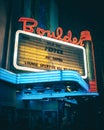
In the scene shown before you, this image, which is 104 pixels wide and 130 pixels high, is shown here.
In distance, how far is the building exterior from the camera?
976 centimetres

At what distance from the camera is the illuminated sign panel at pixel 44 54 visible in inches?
446

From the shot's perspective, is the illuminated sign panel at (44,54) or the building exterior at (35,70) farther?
the illuminated sign panel at (44,54)

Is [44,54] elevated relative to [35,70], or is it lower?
elevated

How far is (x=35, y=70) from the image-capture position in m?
11.7

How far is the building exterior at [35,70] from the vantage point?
9.76 meters

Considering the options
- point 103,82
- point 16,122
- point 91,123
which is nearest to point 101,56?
point 103,82

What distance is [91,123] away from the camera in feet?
57.8

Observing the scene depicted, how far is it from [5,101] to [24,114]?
1952 millimetres

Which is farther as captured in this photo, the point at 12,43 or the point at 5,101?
the point at 12,43

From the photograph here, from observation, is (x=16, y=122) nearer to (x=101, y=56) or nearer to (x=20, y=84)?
(x=20, y=84)

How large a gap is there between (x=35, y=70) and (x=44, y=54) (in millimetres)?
1165

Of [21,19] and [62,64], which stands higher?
[21,19]

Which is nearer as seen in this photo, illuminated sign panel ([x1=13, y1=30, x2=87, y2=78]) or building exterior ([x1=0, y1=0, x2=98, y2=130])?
building exterior ([x1=0, y1=0, x2=98, y2=130])

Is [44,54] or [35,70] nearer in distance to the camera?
[35,70]
